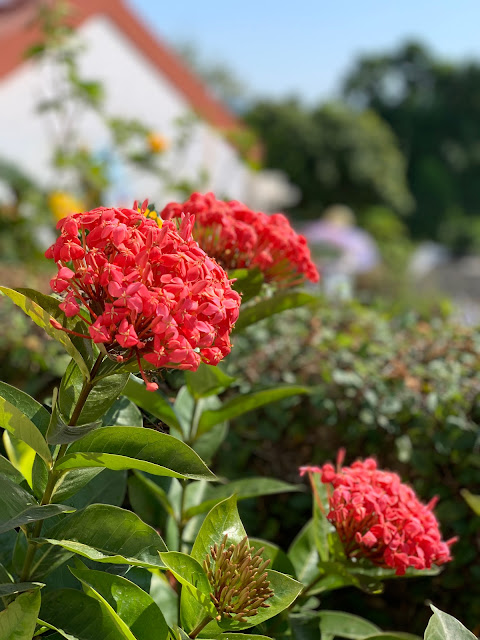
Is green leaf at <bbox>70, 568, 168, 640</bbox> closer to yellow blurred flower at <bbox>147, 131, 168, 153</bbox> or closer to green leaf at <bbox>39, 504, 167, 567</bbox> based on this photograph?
green leaf at <bbox>39, 504, 167, 567</bbox>

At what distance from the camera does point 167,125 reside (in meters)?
12.9

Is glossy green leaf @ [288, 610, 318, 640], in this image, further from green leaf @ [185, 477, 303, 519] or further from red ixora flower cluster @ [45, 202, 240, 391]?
red ixora flower cluster @ [45, 202, 240, 391]

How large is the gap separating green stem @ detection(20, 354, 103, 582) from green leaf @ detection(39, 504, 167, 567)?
44 mm

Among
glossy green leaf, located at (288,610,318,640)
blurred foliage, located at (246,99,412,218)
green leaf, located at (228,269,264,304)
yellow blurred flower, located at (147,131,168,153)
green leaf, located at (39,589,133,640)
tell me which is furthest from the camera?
blurred foliage, located at (246,99,412,218)

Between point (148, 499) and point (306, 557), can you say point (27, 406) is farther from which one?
point (306, 557)

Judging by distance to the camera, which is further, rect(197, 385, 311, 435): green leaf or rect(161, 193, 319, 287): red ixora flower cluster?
rect(197, 385, 311, 435): green leaf

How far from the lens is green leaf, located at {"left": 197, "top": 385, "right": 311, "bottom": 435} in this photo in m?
1.59

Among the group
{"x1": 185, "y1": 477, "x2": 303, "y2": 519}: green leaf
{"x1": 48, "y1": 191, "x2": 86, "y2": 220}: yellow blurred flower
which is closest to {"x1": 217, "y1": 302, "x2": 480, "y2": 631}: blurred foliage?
{"x1": 185, "y1": 477, "x2": 303, "y2": 519}: green leaf

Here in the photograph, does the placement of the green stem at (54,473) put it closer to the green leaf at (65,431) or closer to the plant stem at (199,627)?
the green leaf at (65,431)

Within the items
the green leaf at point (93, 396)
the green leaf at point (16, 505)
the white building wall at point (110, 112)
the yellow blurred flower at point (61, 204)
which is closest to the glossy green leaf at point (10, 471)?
the green leaf at point (16, 505)

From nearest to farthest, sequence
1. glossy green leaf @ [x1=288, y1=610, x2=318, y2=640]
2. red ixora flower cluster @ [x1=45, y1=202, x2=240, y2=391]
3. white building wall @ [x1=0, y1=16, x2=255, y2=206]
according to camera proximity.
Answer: red ixora flower cluster @ [x1=45, y1=202, x2=240, y2=391] < glossy green leaf @ [x1=288, y1=610, x2=318, y2=640] < white building wall @ [x1=0, y1=16, x2=255, y2=206]

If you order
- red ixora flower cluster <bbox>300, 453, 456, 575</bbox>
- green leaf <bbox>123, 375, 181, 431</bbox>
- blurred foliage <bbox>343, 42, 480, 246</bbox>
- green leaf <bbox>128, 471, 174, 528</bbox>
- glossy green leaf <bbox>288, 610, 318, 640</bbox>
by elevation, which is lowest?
blurred foliage <bbox>343, 42, 480, 246</bbox>

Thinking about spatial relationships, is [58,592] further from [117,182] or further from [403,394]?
[117,182]

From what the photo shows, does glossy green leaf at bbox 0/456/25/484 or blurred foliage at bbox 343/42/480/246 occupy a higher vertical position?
glossy green leaf at bbox 0/456/25/484
